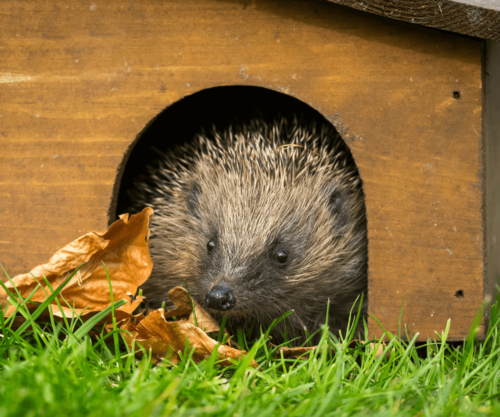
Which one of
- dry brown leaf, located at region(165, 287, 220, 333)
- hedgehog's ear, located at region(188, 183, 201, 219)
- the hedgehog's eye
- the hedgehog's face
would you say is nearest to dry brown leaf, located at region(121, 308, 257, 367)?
dry brown leaf, located at region(165, 287, 220, 333)

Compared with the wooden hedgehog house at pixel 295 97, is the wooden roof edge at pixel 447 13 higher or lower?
higher

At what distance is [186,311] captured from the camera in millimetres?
2389

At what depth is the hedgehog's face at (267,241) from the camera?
2.50m

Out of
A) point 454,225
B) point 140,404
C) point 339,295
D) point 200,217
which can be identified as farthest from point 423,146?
point 140,404

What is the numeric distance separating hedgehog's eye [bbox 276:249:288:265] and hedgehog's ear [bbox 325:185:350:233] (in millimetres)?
384

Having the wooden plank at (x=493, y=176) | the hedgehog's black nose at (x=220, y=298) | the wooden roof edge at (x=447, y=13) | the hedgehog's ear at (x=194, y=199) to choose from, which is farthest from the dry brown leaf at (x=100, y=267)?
the wooden plank at (x=493, y=176)

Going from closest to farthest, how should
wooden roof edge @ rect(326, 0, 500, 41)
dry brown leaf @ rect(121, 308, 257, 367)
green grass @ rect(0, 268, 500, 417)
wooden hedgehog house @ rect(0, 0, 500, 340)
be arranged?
green grass @ rect(0, 268, 500, 417) → dry brown leaf @ rect(121, 308, 257, 367) → wooden roof edge @ rect(326, 0, 500, 41) → wooden hedgehog house @ rect(0, 0, 500, 340)

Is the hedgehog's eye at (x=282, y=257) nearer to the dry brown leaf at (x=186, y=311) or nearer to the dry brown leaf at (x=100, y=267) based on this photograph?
→ the dry brown leaf at (x=186, y=311)

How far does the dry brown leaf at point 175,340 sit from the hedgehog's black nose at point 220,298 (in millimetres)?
270

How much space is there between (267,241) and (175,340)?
2.47 feet

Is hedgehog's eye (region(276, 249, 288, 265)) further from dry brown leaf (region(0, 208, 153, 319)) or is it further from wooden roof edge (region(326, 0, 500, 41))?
wooden roof edge (region(326, 0, 500, 41))

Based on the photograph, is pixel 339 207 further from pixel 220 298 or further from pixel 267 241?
pixel 220 298

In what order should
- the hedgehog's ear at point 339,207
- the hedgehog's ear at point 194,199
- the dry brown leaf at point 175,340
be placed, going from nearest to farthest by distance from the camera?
the dry brown leaf at point 175,340, the hedgehog's ear at point 339,207, the hedgehog's ear at point 194,199

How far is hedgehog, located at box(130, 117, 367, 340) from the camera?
256 cm
